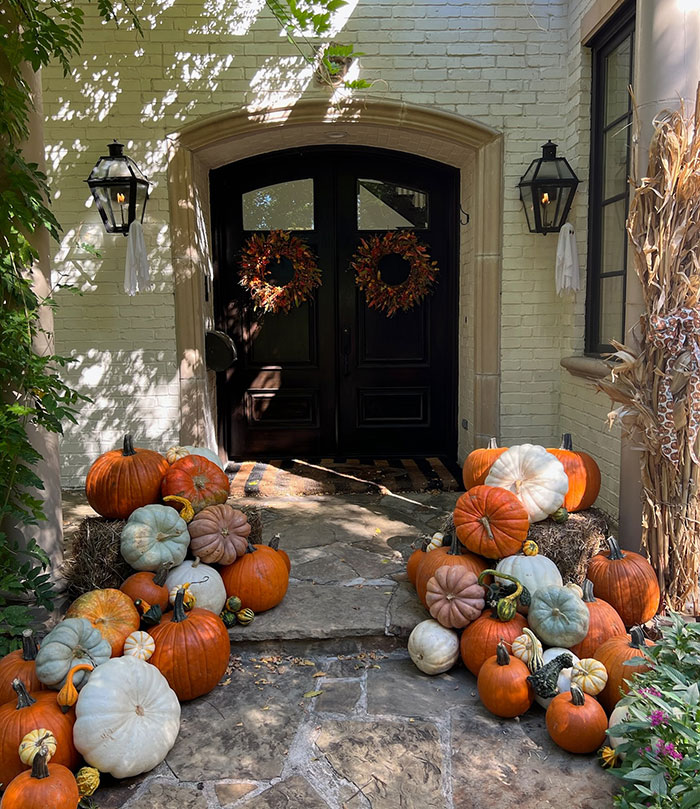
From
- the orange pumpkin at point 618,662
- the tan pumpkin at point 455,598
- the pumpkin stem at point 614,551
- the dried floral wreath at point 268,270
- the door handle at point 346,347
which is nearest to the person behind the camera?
the orange pumpkin at point 618,662

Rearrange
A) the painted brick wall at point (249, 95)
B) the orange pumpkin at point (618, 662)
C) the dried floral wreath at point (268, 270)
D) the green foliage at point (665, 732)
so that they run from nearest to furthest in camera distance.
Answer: the green foliage at point (665, 732), the orange pumpkin at point (618, 662), the painted brick wall at point (249, 95), the dried floral wreath at point (268, 270)

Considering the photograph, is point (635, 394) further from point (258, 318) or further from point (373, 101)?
point (258, 318)

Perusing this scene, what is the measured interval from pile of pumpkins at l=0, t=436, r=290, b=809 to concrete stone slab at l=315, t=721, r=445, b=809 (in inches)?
23.0

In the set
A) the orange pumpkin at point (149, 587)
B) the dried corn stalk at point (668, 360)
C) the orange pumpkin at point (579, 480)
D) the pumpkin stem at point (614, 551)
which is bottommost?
the orange pumpkin at point (149, 587)

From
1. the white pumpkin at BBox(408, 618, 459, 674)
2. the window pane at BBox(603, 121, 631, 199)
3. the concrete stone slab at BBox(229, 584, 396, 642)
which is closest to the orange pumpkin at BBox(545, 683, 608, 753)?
the white pumpkin at BBox(408, 618, 459, 674)

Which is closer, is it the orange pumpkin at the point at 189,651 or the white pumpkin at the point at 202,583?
the orange pumpkin at the point at 189,651

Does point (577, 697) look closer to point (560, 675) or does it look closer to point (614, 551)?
point (560, 675)

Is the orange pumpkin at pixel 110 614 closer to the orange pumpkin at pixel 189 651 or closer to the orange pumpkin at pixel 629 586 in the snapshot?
the orange pumpkin at pixel 189 651

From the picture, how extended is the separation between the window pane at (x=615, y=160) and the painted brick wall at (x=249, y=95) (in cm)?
40

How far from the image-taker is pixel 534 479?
3.40 metres

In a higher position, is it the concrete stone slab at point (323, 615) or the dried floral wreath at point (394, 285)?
the dried floral wreath at point (394, 285)

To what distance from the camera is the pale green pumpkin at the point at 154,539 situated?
10.4 ft

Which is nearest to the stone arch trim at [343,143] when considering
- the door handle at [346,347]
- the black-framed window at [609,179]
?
the black-framed window at [609,179]

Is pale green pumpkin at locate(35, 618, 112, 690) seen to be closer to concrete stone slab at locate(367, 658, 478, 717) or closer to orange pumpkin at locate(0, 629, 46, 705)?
orange pumpkin at locate(0, 629, 46, 705)
